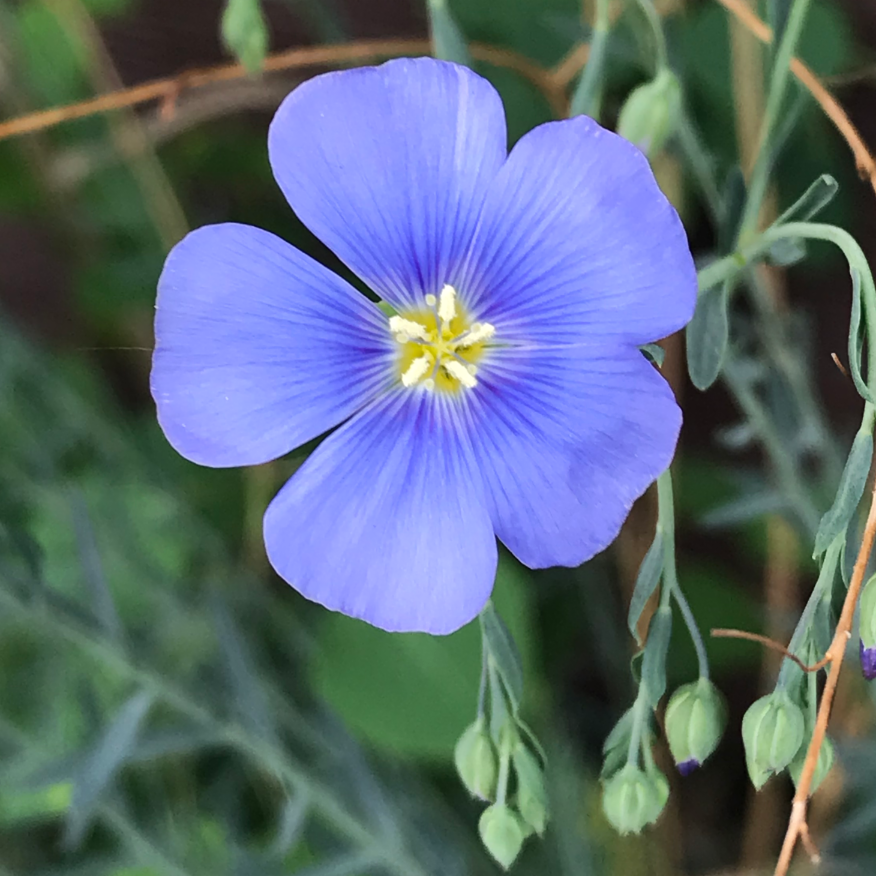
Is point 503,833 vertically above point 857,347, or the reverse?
point 857,347

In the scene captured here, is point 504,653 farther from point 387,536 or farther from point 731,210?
point 731,210

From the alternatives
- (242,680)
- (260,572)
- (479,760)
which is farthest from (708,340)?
(260,572)

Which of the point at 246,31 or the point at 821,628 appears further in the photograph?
the point at 246,31

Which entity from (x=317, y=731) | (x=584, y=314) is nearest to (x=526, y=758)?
(x=584, y=314)

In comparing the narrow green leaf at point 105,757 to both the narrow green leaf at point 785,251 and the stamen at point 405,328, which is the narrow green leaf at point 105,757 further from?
the narrow green leaf at point 785,251

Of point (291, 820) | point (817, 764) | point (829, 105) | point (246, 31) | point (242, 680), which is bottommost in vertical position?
point (817, 764)

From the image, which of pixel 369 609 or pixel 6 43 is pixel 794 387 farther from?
pixel 6 43

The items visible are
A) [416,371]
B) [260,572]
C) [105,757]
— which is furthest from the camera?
[260,572]
